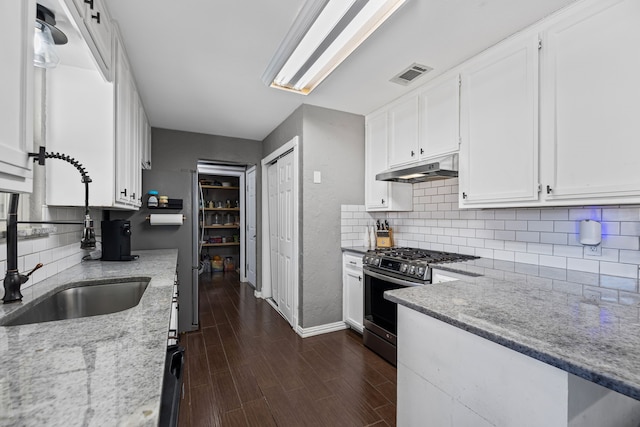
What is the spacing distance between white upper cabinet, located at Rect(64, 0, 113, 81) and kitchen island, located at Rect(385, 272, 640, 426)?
5.83 feet

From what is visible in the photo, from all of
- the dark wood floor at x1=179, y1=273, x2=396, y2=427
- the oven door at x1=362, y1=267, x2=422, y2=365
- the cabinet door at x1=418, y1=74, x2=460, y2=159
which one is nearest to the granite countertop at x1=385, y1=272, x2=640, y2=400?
the oven door at x1=362, y1=267, x2=422, y2=365

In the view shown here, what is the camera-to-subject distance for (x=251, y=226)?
16.2 feet

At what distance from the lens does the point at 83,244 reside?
1294 millimetres

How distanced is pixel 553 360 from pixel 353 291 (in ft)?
7.49

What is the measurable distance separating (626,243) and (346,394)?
1.97 meters

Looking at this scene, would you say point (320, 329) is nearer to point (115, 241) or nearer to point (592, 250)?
point (115, 241)

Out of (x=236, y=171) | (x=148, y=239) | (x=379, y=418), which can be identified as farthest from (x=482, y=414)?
(x=236, y=171)

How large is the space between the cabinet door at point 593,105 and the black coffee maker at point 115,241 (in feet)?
9.83

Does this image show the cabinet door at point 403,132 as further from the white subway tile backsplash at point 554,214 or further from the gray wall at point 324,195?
the white subway tile backsplash at point 554,214

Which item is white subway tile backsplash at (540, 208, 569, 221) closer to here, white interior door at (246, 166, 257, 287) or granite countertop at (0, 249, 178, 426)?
granite countertop at (0, 249, 178, 426)

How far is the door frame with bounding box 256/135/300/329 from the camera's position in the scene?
3098 millimetres

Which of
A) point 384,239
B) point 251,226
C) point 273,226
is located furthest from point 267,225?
point 384,239

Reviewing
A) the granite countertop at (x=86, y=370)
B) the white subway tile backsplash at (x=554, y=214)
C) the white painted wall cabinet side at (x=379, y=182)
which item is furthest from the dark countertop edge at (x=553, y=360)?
the white painted wall cabinet side at (x=379, y=182)

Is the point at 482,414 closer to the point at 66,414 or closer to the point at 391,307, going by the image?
the point at 66,414
